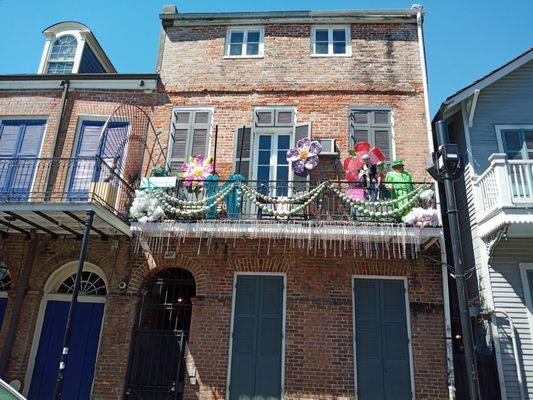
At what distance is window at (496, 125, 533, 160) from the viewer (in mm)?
9432

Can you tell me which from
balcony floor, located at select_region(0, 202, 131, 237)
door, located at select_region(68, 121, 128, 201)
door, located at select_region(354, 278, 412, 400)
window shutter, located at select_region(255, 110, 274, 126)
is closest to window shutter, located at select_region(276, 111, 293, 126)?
window shutter, located at select_region(255, 110, 274, 126)

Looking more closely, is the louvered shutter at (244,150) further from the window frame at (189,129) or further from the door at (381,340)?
the door at (381,340)

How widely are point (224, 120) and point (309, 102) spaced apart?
81.0 inches

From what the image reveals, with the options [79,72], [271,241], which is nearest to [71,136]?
[79,72]

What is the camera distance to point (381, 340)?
8133 mm

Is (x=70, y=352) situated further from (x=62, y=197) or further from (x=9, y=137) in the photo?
(x=9, y=137)

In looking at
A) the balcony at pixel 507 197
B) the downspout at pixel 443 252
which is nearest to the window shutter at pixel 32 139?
the downspout at pixel 443 252

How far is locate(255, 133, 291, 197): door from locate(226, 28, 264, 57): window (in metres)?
2.37

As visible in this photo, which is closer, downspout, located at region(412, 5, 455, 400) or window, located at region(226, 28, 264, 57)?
downspout, located at region(412, 5, 455, 400)

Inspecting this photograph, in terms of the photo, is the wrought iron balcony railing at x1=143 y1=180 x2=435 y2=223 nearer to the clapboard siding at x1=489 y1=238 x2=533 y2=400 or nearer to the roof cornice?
the clapboard siding at x1=489 y1=238 x2=533 y2=400

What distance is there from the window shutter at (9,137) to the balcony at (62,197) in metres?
0.34

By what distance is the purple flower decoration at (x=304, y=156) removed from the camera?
9.12 meters

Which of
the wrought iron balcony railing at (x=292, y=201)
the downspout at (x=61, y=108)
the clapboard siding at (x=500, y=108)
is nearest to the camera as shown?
the wrought iron balcony railing at (x=292, y=201)

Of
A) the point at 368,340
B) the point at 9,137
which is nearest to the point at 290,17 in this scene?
the point at 9,137
